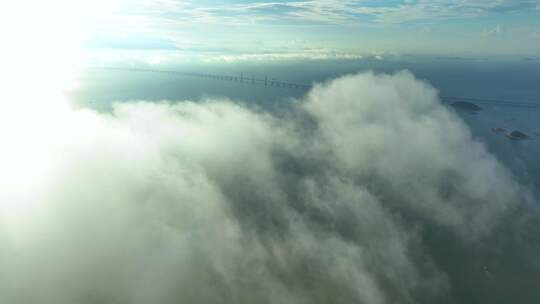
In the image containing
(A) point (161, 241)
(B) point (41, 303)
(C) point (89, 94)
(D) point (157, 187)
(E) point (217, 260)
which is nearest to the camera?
(B) point (41, 303)

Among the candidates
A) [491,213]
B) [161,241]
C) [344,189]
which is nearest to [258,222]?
[161,241]

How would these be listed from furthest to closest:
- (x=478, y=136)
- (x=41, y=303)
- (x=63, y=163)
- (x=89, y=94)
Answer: (x=89, y=94)
(x=478, y=136)
(x=63, y=163)
(x=41, y=303)

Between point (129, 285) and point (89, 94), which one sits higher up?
point (89, 94)

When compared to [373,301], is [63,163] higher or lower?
higher

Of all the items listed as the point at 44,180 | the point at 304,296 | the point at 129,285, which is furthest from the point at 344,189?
the point at 44,180

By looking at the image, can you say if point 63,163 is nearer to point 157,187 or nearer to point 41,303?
point 157,187

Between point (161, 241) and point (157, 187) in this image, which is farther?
point (157, 187)

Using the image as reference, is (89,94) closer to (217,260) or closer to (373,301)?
(217,260)

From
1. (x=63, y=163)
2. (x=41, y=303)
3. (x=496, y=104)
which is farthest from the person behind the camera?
(x=496, y=104)

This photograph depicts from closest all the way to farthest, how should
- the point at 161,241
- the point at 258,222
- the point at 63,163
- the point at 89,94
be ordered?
the point at 161,241, the point at 258,222, the point at 63,163, the point at 89,94
